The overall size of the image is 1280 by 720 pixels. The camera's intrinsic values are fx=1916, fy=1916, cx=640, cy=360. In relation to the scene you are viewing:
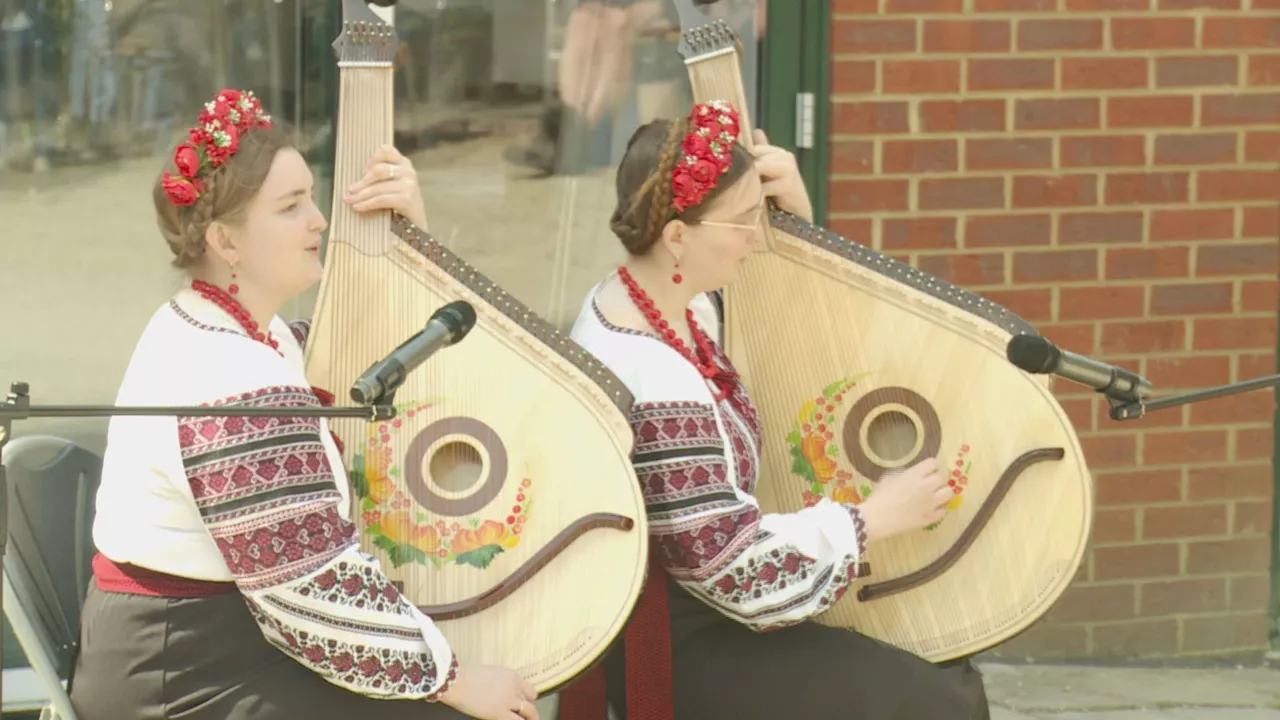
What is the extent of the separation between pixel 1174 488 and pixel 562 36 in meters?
1.74

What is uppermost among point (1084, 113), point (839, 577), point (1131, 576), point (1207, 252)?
point (1084, 113)

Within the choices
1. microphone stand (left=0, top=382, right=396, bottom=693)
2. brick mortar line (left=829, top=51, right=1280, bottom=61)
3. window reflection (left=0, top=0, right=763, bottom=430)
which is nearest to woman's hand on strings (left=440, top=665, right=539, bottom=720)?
microphone stand (left=0, top=382, right=396, bottom=693)

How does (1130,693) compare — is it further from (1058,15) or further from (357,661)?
(357,661)

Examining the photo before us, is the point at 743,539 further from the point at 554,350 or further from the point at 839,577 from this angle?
the point at 554,350

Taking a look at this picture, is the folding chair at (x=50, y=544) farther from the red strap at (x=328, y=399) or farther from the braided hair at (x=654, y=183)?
the braided hair at (x=654, y=183)

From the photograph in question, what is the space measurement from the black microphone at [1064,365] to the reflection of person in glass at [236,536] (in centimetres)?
78

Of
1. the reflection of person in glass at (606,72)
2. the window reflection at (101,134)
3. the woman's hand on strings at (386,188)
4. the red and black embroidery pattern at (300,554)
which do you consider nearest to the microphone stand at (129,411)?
the red and black embroidery pattern at (300,554)

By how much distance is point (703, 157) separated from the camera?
112 inches

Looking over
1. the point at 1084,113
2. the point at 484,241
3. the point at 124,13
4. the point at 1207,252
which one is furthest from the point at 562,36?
the point at 1207,252

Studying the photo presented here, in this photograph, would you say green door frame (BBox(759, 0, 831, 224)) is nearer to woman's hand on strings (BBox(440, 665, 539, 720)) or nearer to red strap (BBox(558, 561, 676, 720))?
red strap (BBox(558, 561, 676, 720))

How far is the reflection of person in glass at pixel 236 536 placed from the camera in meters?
2.41

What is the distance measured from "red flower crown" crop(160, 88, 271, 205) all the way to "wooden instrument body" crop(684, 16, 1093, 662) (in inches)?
29.9

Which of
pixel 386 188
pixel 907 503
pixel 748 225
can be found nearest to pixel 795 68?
pixel 748 225

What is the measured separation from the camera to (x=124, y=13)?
12.5ft
